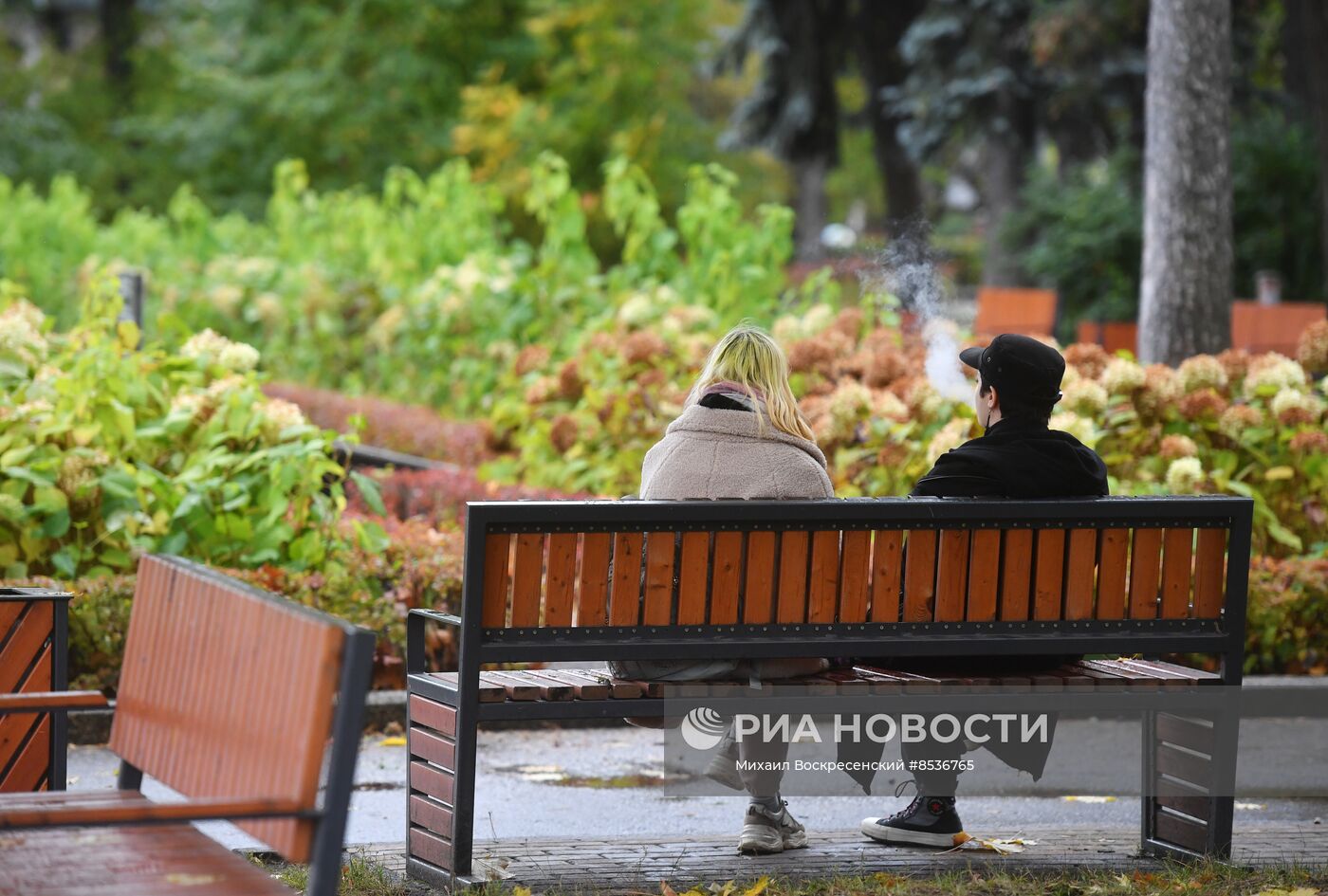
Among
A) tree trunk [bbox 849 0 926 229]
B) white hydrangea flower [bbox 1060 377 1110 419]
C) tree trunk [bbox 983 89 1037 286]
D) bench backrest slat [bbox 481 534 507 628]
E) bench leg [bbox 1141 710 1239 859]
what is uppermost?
tree trunk [bbox 849 0 926 229]

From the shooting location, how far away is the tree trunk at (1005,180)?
80.3 feet

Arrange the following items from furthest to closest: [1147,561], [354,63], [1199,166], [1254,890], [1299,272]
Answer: [354,63] < [1299,272] < [1199,166] < [1147,561] < [1254,890]

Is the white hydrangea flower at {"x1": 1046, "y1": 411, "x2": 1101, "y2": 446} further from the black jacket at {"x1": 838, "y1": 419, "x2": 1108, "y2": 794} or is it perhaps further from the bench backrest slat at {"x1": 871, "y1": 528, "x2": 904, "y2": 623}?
the bench backrest slat at {"x1": 871, "y1": 528, "x2": 904, "y2": 623}

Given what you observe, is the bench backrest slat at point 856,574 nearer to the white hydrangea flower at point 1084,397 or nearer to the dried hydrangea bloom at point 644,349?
the white hydrangea flower at point 1084,397

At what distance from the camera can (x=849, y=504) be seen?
436 centimetres

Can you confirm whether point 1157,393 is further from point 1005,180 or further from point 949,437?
point 1005,180

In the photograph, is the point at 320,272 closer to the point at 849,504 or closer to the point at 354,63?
the point at 849,504

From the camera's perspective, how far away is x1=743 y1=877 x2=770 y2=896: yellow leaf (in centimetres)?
414

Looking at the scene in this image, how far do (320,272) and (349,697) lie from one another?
12984 mm

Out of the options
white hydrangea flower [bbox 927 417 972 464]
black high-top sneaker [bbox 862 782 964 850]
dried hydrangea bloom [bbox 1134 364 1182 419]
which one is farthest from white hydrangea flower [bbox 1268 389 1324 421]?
black high-top sneaker [bbox 862 782 964 850]

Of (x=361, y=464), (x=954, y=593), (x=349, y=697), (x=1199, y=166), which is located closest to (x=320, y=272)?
(x=361, y=464)

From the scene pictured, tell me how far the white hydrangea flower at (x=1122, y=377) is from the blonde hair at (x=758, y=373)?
3.71m

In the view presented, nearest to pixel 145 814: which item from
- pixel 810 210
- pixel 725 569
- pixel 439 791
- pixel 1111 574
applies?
pixel 439 791

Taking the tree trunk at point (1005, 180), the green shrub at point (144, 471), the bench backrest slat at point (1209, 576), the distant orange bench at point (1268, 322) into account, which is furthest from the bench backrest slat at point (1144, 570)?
the tree trunk at point (1005, 180)
